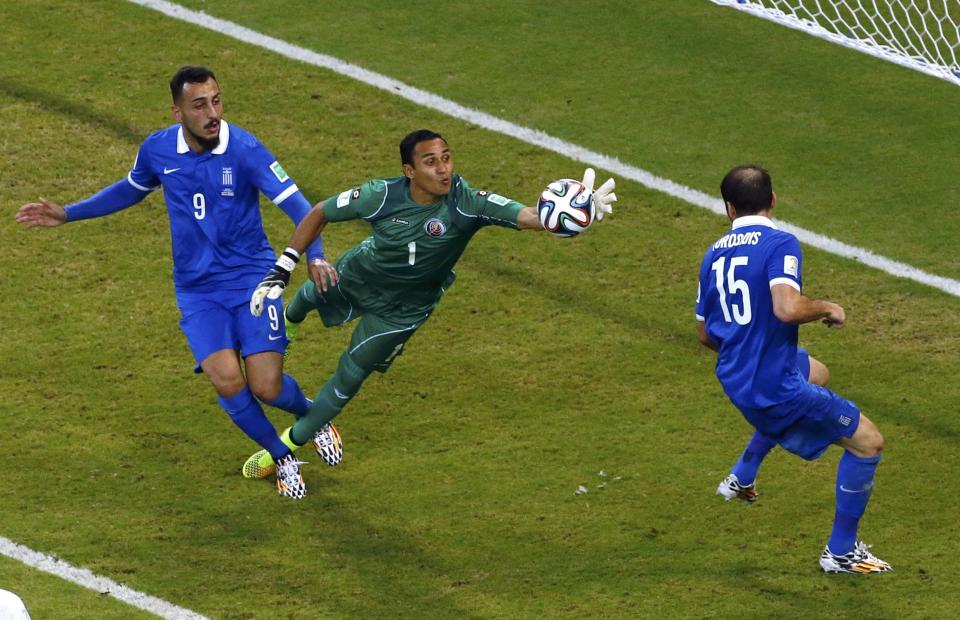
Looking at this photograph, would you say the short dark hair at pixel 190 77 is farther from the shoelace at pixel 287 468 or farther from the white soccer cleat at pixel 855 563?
the white soccer cleat at pixel 855 563

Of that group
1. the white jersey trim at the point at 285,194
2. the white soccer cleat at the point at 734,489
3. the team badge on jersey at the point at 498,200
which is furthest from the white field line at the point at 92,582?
the white soccer cleat at the point at 734,489

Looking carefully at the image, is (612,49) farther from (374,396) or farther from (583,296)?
(374,396)

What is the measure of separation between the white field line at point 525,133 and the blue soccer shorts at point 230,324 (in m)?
3.60

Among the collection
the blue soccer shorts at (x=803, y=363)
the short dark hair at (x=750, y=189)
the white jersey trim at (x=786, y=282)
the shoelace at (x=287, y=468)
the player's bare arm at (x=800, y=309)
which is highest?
the short dark hair at (x=750, y=189)

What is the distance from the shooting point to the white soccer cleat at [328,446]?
8.65 m

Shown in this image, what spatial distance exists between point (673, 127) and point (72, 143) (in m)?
4.19

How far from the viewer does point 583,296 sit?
32.9 feet

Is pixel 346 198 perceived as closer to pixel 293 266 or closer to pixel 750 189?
pixel 293 266

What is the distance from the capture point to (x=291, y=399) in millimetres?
8555

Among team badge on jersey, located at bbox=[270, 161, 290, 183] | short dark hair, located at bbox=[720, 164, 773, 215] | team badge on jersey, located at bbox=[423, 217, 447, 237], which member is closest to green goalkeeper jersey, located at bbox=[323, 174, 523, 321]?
team badge on jersey, located at bbox=[423, 217, 447, 237]

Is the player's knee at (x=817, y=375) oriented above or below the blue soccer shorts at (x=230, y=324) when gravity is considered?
above

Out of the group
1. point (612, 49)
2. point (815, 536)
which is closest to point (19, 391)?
point (815, 536)

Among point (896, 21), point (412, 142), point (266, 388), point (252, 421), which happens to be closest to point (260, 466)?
point (252, 421)

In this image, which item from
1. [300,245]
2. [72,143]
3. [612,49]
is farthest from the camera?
[612,49]
